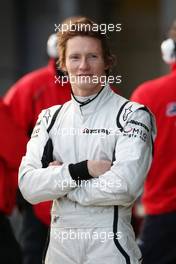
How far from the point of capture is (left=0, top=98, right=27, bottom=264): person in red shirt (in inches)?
201

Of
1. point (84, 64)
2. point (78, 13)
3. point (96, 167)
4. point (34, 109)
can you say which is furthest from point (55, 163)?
point (78, 13)

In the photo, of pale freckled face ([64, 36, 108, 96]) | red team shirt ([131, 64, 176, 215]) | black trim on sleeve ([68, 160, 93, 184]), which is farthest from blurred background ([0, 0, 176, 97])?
black trim on sleeve ([68, 160, 93, 184])

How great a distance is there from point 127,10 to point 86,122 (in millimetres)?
7162

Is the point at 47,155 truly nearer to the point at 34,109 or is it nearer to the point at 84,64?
the point at 84,64

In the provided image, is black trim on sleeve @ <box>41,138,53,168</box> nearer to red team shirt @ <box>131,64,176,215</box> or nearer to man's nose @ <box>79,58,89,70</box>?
man's nose @ <box>79,58,89,70</box>

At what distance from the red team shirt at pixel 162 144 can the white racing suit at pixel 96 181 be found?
1.37 metres

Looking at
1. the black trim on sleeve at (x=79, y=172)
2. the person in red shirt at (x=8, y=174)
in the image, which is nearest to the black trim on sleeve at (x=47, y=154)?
the black trim on sleeve at (x=79, y=172)

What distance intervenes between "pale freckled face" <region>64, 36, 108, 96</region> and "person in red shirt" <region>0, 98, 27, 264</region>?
0.91 meters

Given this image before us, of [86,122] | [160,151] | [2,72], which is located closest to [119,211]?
[86,122]

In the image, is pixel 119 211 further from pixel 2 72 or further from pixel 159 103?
pixel 2 72

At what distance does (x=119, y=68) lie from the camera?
1134cm

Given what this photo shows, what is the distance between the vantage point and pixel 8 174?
5.15 metres

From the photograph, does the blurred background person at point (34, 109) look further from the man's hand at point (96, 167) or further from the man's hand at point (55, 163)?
the man's hand at point (96, 167)

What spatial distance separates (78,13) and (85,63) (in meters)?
6.90
